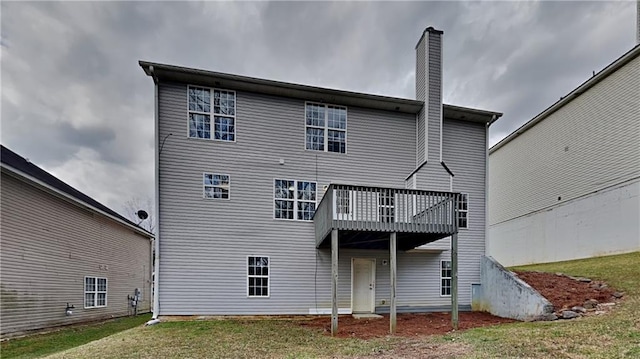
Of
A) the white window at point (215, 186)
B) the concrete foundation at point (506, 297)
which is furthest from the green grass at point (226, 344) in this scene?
the concrete foundation at point (506, 297)

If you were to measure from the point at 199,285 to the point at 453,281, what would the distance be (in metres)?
7.21

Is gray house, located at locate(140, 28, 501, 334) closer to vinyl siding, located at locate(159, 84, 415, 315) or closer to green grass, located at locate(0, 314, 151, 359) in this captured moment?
vinyl siding, located at locate(159, 84, 415, 315)

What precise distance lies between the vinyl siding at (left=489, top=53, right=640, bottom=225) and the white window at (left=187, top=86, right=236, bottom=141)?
15.6m

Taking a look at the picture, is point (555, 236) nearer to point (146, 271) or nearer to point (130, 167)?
point (146, 271)

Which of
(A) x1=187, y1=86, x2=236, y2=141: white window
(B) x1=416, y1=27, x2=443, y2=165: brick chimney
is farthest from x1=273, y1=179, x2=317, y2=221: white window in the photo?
(B) x1=416, y1=27, x2=443, y2=165: brick chimney

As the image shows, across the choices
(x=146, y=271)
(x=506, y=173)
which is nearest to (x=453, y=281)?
(x=506, y=173)

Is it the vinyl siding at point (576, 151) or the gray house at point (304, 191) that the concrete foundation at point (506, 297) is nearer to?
the gray house at point (304, 191)

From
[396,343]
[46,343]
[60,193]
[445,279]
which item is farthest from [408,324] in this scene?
[60,193]

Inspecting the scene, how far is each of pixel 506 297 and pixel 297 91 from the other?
29.6 feet

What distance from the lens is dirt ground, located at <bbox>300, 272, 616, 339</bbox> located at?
26.1ft

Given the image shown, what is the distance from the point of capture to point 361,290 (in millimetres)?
11078

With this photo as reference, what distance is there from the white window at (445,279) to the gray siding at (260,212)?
0.19 meters

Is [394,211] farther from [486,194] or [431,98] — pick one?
[486,194]

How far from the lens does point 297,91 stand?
35.5 feet
